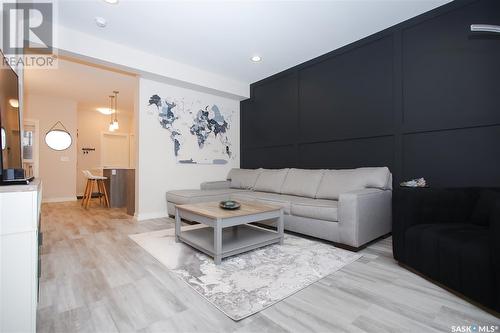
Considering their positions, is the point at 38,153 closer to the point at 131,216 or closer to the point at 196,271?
the point at 131,216

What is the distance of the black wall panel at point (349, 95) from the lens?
318 centimetres

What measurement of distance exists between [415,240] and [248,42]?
3.12m

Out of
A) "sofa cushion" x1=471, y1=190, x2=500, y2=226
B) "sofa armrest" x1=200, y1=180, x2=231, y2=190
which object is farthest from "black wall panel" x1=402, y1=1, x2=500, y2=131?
"sofa armrest" x1=200, y1=180, x2=231, y2=190

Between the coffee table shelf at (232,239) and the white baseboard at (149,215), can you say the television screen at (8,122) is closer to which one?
the coffee table shelf at (232,239)

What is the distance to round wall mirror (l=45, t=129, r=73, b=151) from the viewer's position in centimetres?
603

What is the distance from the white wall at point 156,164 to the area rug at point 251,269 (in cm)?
132

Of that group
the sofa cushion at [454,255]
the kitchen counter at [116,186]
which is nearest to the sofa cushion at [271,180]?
the sofa cushion at [454,255]

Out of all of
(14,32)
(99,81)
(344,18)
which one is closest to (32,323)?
(14,32)

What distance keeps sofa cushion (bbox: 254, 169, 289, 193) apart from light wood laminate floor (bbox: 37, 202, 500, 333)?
1.91 metres

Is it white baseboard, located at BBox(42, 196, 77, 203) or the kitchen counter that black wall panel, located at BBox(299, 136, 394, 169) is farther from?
white baseboard, located at BBox(42, 196, 77, 203)

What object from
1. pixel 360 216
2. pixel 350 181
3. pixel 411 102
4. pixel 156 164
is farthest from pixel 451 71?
pixel 156 164

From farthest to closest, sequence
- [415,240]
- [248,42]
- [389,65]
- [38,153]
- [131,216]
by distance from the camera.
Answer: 1. [38,153]
2. [131,216]
3. [248,42]
4. [389,65]
5. [415,240]

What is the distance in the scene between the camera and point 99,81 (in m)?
4.99

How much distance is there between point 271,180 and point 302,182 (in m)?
0.68
